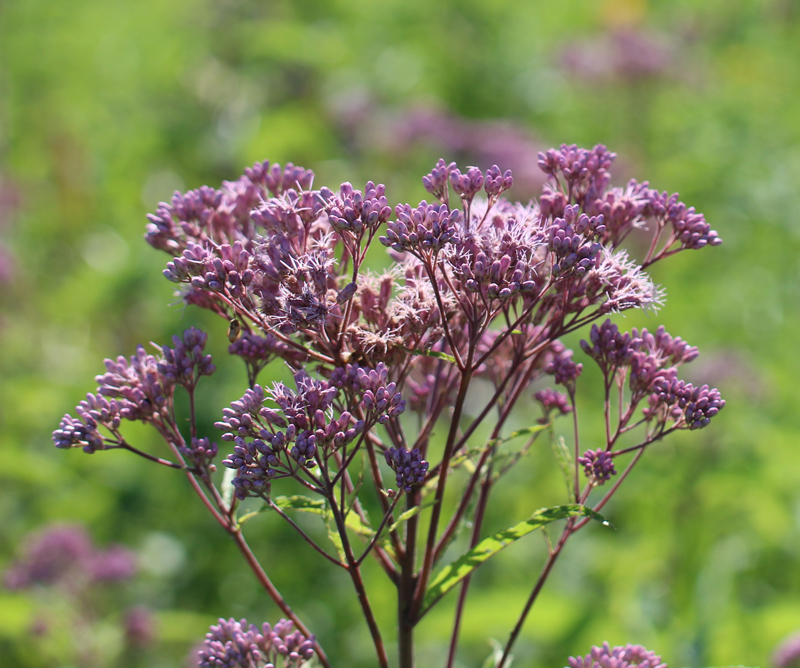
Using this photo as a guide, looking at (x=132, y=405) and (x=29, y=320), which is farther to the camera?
(x=29, y=320)

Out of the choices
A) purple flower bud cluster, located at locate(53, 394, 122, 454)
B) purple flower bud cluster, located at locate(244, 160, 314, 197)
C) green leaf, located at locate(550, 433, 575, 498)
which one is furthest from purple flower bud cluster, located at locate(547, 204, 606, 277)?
purple flower bud cluster, located at locate(53, 394, 122, 454)

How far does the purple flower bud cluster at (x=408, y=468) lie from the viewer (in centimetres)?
186

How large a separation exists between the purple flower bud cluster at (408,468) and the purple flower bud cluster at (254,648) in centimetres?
55

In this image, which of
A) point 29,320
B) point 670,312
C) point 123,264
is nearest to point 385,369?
point 670,312

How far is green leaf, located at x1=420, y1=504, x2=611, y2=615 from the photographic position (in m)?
1.85

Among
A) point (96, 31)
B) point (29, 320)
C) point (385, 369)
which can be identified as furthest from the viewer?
point (96, 31)

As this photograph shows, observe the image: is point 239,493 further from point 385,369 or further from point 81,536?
point 81,536

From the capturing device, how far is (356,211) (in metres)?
1.89

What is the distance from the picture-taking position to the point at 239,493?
6.19 feet

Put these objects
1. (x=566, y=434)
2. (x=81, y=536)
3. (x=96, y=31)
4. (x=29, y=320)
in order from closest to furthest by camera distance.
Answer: (x=81, y=536) → (x=566, y=434) → (x=29, y=320) → (x=96, y=31)

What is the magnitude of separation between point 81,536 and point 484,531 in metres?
2.61

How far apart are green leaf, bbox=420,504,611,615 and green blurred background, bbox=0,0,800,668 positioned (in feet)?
3.67

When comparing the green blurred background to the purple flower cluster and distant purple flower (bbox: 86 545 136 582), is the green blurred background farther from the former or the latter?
distant purple flower (bbox: 86 545 136 582)

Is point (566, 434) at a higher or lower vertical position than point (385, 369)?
higher
